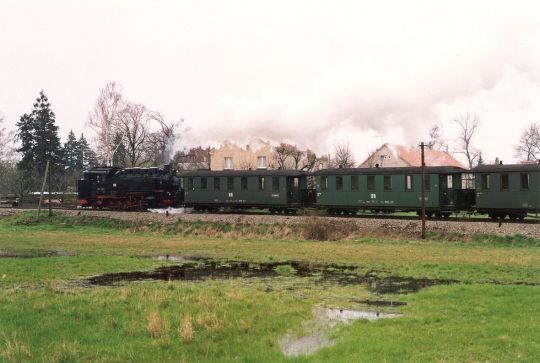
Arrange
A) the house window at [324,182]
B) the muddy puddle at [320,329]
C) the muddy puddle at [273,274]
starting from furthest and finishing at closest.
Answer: the house window at [324,182], the muddy puddle at [273,274], the muddy puddle at [320,329]

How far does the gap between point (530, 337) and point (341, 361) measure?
324 cm

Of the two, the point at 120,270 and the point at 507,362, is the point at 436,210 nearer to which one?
the point at 120,270

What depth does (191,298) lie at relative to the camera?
11930 millimetres

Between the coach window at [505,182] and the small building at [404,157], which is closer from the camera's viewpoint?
the coach window at [505,182]

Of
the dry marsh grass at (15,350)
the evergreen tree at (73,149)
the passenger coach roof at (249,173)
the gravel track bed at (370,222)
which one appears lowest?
the dry marsh grass at (15,350)

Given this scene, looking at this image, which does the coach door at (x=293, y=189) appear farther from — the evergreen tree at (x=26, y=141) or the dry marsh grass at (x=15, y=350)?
the evergreen tree at (x=26, y=141)

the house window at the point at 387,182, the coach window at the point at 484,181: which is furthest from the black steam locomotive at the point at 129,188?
the coach window at the point at 484,181

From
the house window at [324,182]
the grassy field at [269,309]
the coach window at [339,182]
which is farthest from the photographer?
the house window at [324,182]

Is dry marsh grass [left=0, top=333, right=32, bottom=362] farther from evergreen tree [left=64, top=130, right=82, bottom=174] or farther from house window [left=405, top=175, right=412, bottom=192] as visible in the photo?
evergreen tree [left=64, top=130, right=82, bottom=174]

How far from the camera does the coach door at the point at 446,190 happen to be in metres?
28.9

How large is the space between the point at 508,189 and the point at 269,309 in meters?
20.0

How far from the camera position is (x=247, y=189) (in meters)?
35.1

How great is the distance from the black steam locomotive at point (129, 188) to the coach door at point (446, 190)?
64.7ft

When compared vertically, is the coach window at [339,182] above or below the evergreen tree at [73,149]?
below
